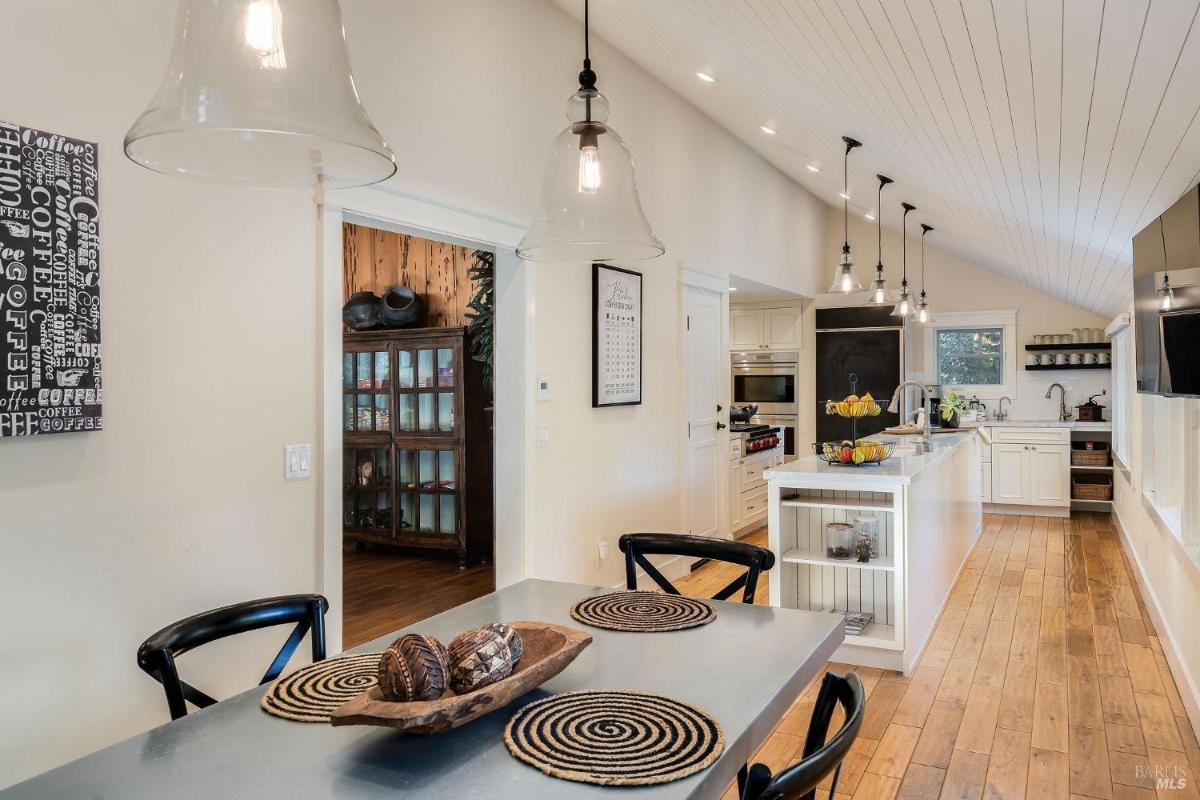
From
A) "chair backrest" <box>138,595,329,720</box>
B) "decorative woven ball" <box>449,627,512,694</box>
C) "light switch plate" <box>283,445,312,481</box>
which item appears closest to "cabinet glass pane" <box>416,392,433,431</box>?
"light switch plate" <box>283,445,312,481</box>

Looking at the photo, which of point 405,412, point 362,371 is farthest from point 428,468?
point 362,371

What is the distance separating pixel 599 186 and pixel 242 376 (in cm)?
141

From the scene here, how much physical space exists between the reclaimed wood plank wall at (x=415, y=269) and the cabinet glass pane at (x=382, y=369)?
40 cm

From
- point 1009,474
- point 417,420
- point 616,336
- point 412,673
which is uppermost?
point 616,336

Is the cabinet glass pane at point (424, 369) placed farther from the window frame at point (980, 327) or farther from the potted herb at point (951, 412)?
the window frame at point (980, 327)

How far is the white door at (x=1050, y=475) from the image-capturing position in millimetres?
7344

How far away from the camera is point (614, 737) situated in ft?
4.00

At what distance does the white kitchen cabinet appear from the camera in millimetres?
8328

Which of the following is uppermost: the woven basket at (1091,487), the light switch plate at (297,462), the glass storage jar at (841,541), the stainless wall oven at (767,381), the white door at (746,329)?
the white door at (746,329)

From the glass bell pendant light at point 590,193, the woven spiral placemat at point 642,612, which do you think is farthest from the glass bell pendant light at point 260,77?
the woven spiral placemat at point 642,612

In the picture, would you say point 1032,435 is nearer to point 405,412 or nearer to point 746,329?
point 746,329

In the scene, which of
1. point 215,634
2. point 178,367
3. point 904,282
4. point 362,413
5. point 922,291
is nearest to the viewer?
point 215,634

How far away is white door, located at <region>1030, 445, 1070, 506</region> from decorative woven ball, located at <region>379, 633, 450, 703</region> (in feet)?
24.8

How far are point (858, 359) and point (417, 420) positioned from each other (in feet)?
14.9
